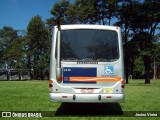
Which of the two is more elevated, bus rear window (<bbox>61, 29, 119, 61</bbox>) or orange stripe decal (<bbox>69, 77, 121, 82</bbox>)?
bus rear window (<bbox>61, 29, 119, 61</bbox>)

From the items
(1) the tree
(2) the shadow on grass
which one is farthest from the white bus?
(1) the tree

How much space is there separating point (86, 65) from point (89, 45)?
0.79 m

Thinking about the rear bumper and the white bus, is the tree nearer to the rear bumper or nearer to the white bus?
the white bus

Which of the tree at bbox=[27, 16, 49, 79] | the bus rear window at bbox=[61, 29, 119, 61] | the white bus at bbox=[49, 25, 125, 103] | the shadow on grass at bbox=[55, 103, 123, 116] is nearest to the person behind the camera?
the white bus at bbox=[49, 25, 125, 103]

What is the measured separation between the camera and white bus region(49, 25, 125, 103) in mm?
11883

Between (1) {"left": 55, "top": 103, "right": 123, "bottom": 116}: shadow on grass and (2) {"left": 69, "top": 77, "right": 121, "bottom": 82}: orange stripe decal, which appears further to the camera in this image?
(1) {"left": 55, "top": 103, "right": 123, "bottom": 116}: shadow on grass

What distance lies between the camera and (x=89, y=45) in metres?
12.3

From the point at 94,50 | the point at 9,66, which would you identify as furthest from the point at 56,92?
the point at 9,66

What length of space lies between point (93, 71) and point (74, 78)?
74cm

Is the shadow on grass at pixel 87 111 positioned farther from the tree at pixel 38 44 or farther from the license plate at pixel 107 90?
the tree at pixel 38 44

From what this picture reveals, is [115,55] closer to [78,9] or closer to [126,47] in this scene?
[126,47]

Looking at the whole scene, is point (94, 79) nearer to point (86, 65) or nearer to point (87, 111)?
point (86, 65)

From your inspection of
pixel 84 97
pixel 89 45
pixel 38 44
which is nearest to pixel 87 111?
pixel 84 97

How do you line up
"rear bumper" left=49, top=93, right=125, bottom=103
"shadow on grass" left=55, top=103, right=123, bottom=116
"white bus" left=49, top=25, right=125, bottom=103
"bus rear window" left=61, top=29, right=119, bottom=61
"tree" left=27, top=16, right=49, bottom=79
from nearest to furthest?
1. "rear bumper" left=49, top=93, right=125, bottom=103
2. "white bus" left=49, top=25, right=125, bottom=103
3. "bus rear window" left=61, top=29, right=119, bottom=61
4. "shadow on grass" left=55, top=103, right=123, bottom=116
5. "tree" left=27, top=16, right=49, bottom=79
